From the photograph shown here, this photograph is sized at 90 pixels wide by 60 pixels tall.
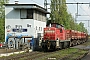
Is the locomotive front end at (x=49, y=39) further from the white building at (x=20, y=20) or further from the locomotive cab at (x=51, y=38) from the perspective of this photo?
the white building at (x=20, y=20)

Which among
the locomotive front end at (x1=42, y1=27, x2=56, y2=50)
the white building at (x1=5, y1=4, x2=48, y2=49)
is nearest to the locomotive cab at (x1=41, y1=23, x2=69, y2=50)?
the locomotive front end at (x1=42, y1=27, x2=56, y2=50)

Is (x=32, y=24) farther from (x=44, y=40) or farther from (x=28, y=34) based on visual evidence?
(x=44, y=40)

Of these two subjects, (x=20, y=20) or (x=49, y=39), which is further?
(x=20, y=20)

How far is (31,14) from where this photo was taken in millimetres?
33531

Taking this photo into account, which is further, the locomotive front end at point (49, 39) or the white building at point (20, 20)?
the white building at point (20, 20)

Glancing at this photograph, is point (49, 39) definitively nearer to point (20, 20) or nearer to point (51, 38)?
point (51, 38)

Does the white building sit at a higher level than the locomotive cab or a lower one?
higher

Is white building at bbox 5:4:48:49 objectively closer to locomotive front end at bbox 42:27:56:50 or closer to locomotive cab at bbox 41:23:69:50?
locomotive cab at bbox 41:23:69:50

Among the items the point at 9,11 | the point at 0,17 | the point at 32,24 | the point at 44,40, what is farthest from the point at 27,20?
the point at 0,17

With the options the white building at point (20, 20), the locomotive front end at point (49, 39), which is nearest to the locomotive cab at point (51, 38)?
the locomotive front end at point (49, 39)

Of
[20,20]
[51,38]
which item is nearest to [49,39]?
[51,38]

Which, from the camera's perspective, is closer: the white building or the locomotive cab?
the locomotive cab

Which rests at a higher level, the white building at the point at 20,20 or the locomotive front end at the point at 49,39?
the white building at the point at 20,20

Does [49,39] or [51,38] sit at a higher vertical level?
[51,38]
